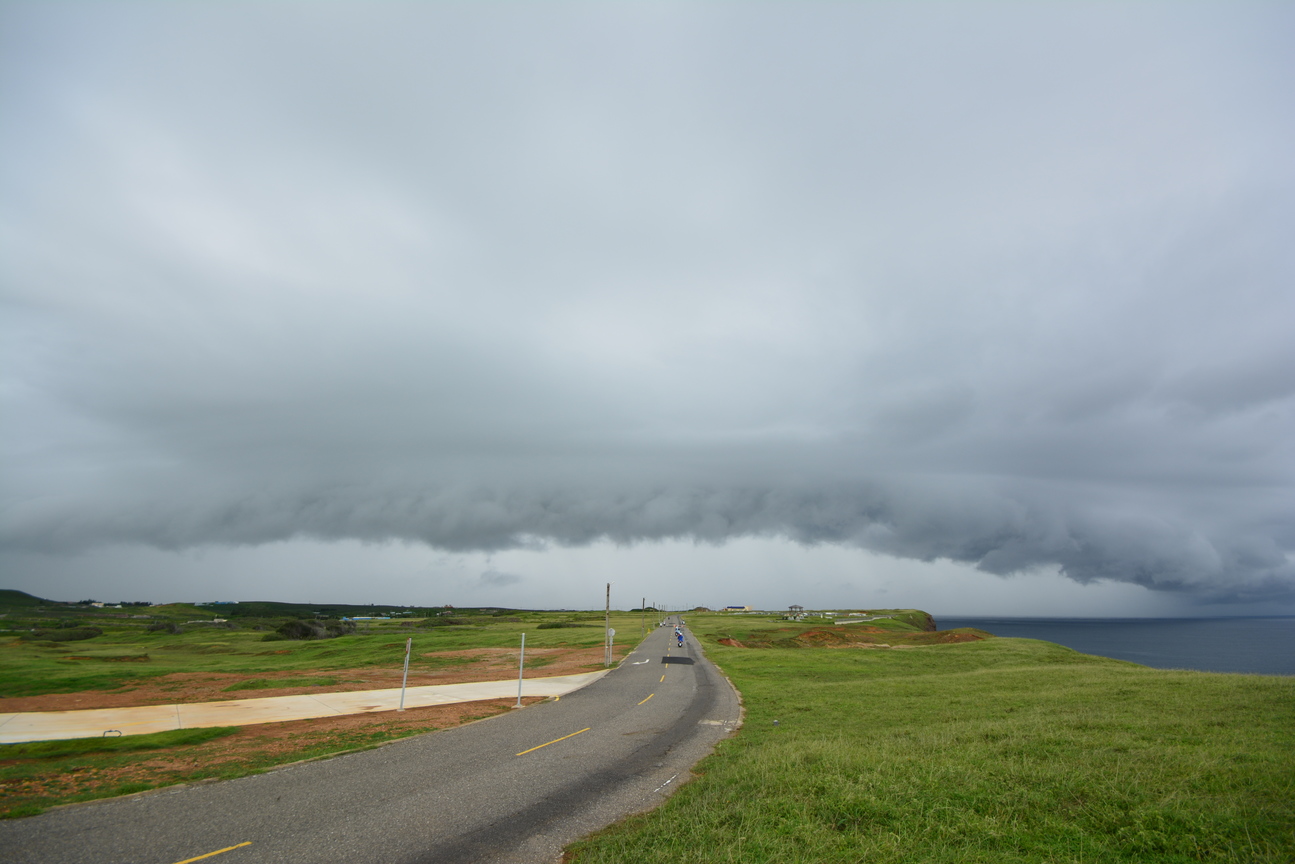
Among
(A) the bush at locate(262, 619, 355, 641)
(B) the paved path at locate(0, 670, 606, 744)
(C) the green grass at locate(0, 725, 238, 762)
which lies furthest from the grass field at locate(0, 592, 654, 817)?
(A) the bush at locate(262, 619, 355, 641)

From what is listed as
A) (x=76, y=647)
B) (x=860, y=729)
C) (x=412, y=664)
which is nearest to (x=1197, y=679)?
(x=860, y=729)

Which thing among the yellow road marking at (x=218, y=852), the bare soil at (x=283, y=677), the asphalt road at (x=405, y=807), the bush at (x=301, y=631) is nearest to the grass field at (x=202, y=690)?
the bare soil at (x=283, y=677)

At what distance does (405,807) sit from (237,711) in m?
17.7

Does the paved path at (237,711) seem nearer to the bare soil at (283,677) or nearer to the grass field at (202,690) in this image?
the bare soil at (283,677)

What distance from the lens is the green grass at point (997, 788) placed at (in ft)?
29.9

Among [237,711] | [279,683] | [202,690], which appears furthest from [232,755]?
[279,683]

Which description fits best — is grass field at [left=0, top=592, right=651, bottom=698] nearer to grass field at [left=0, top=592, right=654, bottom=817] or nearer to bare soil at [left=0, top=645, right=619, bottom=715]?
grass field at [left=0, top=592, right=654, bottom=817]

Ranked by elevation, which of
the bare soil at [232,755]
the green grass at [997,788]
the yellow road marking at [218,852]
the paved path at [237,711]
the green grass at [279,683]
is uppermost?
the green grass at [997,788]

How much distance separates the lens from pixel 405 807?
40.0 feet

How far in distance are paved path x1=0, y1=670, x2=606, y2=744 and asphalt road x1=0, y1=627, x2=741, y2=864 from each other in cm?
839

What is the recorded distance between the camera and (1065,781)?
38.6 ft

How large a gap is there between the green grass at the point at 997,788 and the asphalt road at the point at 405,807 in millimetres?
1466

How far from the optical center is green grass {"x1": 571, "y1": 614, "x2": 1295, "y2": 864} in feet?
29.9

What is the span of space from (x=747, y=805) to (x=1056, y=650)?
191 feet
